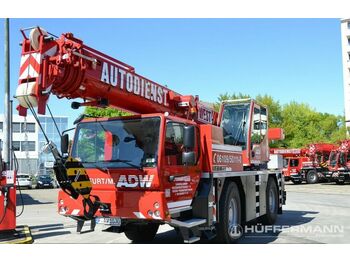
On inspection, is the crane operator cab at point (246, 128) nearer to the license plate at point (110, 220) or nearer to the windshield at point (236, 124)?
the windshield at point (236, 124)

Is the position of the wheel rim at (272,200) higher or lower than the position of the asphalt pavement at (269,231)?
higher

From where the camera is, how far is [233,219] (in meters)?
9.16

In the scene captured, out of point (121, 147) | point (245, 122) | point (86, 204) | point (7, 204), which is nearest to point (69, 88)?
point (121, 147)

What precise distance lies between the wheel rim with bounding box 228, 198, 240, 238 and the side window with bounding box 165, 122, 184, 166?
2134 mm

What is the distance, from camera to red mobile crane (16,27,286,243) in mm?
→ 6293

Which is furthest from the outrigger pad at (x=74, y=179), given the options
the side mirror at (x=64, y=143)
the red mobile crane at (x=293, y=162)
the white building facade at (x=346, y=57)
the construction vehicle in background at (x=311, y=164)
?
the white building facade at (x=346, y=57)

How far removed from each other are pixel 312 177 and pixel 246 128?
2729 centimetres

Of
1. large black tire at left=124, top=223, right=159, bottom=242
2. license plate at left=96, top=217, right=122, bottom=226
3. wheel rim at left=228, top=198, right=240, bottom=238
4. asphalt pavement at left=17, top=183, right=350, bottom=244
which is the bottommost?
asphalt pavement at left=17, top=183, right=350, bottom=244

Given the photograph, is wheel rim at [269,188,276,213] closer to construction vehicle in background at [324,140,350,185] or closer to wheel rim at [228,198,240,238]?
wheel rim at [228,198,240,238]

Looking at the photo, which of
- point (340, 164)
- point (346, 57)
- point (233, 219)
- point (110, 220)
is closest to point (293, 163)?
point (340, 164)

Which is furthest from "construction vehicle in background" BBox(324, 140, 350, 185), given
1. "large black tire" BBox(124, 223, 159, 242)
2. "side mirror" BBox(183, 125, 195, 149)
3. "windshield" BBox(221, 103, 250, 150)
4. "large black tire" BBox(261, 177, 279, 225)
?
"side mirror" BBox(183, 125, 195, 149)

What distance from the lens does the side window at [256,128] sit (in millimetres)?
11125

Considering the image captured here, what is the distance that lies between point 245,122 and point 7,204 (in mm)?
5920

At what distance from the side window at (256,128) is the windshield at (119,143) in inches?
175
